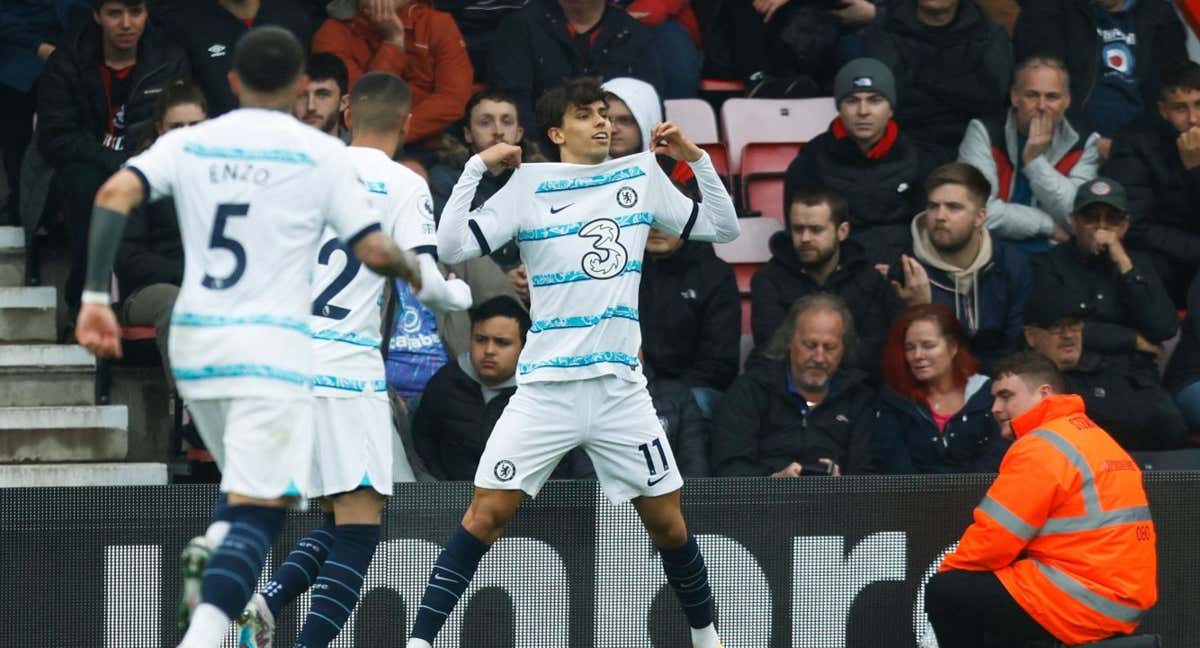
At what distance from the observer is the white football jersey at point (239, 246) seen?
21.6 feet

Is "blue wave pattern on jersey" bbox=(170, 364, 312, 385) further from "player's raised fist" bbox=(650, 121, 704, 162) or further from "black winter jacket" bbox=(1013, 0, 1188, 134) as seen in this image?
"black winter jacket" bbox=(1013, 0, 1188, 134)

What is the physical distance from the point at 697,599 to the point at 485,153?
6.65 ft

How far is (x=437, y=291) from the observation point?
7035 millimetres

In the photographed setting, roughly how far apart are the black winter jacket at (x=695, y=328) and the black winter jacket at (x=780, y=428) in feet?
1.52

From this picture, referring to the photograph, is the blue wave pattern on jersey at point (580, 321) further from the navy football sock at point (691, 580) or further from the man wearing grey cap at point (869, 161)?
the man wearing grey cap at point (869, 161)

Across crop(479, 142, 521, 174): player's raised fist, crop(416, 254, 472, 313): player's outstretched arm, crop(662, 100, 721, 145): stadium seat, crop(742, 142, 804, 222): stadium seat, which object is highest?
crop(662, 100, 721, 145): stadium seat

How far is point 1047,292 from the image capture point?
1083 cm

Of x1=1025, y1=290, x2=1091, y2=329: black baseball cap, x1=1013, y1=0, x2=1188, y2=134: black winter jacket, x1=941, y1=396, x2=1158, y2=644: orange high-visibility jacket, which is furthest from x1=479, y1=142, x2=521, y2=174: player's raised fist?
x1=1013, y1=0, x2=1188, y2=134: black winter jacket

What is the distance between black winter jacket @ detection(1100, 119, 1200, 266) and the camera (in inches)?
454

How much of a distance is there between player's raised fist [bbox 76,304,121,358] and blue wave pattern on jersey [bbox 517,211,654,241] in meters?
2.29

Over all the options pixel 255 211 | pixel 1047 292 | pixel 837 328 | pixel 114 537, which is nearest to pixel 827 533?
pixel 837 328

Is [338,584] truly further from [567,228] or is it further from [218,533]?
[567,228]

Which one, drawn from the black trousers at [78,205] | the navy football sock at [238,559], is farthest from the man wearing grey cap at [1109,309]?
the navy football sock at [238,559]

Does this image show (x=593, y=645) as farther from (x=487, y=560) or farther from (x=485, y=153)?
(x=485, y=153)
